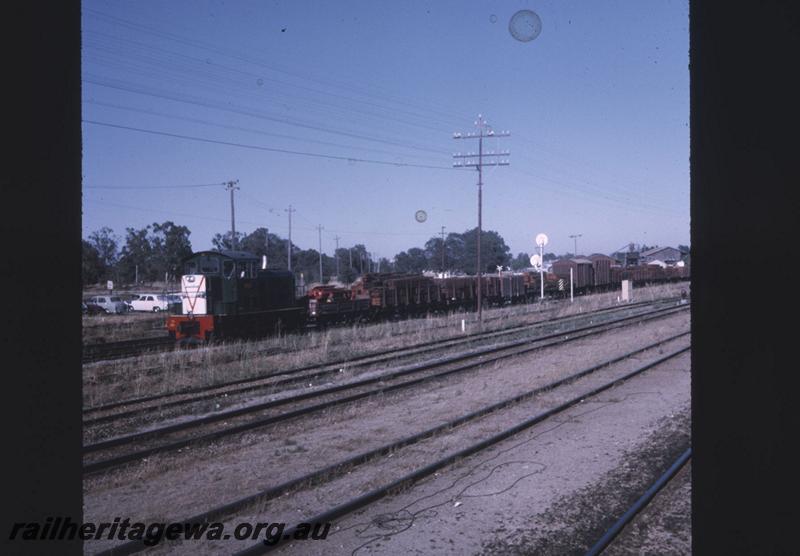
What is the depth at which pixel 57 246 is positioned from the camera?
1475 mm

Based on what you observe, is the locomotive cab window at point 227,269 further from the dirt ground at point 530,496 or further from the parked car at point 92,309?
the parked car at point 92,309

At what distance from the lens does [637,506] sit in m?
6.03

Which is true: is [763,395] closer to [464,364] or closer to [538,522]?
[538,522]

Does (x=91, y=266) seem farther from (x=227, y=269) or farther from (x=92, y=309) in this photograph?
(x=227, y=269)

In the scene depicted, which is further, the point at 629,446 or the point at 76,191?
the point at 629,446

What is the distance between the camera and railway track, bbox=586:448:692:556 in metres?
5.20

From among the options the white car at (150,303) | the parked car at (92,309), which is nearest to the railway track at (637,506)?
the parked car at (92,309)

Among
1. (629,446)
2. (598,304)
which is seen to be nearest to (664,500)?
(629,446)

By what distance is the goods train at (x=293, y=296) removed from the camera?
799 inches

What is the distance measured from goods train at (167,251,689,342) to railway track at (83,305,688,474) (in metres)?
7.74

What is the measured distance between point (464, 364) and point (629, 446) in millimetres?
8056

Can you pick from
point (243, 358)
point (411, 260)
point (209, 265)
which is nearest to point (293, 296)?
point (209, 265)

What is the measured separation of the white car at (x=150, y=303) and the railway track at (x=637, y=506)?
3773 cm

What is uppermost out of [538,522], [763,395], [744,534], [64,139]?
[64,139]
